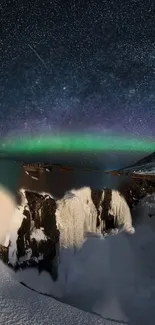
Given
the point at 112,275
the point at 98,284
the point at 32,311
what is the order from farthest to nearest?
the point at 112,275 → the point at 98,284 → the point at 32,311

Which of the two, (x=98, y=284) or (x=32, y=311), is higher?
(x=32, y=311)

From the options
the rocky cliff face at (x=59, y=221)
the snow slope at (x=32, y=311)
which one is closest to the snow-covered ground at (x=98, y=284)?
the snow slope at (x=32, y=311)

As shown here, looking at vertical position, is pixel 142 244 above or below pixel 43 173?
below

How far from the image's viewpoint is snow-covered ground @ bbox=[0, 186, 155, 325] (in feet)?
18.9

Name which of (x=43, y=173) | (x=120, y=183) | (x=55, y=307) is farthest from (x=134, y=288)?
(x=43, y=173)

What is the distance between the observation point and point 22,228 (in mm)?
10008

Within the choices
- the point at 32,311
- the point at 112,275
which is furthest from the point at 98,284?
the point at 32,311

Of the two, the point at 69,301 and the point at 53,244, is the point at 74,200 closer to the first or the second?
the point at 53,244

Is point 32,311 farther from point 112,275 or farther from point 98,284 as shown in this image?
point 112,275

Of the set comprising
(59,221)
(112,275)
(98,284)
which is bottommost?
(98,284)

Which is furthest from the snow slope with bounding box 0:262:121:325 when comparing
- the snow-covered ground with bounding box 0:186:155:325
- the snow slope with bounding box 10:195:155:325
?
the snow slope with bounding box 10:195:155:325

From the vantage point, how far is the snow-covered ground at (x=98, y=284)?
5.77 m

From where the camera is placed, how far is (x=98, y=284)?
895 cm

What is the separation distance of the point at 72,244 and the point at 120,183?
353 centimetres
